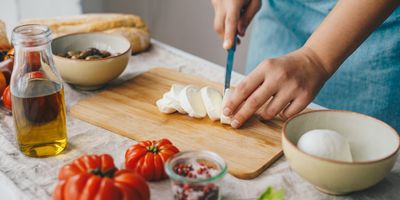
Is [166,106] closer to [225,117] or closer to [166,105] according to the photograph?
[166,105]

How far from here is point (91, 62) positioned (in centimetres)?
142

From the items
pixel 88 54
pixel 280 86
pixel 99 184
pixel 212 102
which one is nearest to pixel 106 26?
pixel 88 54

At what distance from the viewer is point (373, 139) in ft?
3.54

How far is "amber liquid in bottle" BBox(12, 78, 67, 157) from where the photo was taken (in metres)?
1.10

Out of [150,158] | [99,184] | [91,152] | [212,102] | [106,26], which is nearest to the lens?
[99,184]

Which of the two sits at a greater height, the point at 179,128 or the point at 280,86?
the point at 280,86

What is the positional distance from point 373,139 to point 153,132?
0.48 meters

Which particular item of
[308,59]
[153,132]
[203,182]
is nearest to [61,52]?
[153,132]

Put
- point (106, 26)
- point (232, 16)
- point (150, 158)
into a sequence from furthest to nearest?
point (106, 26), point (232, 16), point (150, 158)

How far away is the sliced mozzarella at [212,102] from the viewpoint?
1287 millimetres

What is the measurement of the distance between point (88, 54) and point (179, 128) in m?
0.38

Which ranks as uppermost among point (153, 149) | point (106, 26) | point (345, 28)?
point (345, 28)

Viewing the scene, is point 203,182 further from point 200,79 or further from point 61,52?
point 61,52

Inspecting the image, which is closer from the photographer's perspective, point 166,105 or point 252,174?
point 252,174
